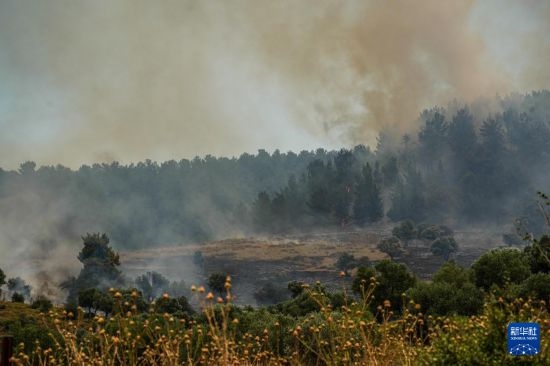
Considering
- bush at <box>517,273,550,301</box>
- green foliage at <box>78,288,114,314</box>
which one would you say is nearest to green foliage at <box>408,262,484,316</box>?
bush at <box>517,273,550,301</box>

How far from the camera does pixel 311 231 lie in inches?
6476

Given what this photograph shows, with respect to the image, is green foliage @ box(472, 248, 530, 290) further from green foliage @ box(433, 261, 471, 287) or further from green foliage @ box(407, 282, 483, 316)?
green foliage @ box(407, 282, 483, 316)

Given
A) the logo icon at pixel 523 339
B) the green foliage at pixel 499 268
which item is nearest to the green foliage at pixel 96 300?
the green foliage at pixel 499 268

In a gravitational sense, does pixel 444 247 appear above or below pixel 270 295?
above

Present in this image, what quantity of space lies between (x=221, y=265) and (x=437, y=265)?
161 feet

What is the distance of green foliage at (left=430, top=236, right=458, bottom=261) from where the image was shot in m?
129

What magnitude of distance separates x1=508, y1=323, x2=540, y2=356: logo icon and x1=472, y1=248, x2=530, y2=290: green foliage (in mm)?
43858

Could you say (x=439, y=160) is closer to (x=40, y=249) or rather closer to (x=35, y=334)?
(x=40, y=249)

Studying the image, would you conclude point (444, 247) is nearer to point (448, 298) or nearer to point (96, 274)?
point (96, 274)

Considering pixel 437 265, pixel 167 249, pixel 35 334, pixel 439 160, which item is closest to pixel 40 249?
pixel 167 249

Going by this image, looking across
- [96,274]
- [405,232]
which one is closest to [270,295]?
[96,274]

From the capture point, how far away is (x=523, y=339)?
9.25 metres

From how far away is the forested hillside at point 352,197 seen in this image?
160 meters

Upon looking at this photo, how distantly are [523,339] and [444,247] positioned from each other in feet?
408
